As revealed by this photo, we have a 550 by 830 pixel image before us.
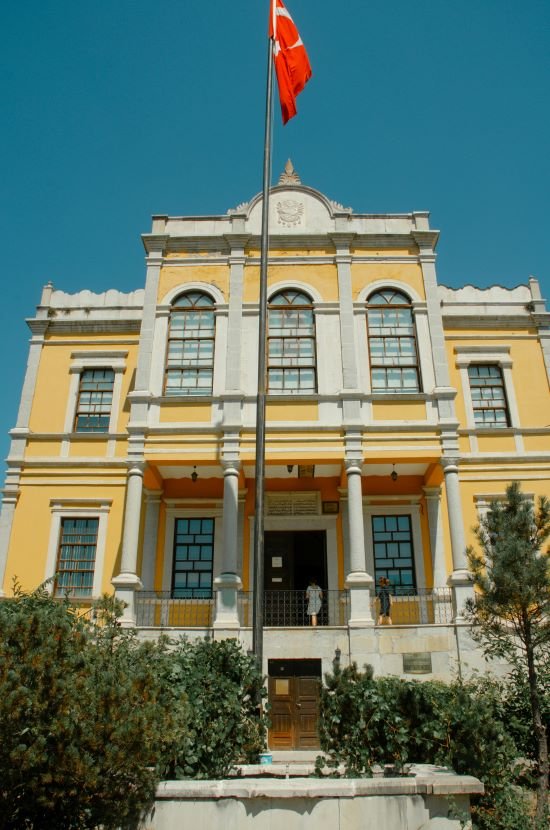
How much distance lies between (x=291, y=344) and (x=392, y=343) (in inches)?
107

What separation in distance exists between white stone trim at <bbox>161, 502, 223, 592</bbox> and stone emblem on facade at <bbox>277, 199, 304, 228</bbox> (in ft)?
27.7

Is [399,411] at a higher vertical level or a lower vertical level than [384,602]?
higher

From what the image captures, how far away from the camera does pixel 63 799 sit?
22.3 feet

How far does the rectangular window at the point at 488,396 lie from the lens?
64.5ft

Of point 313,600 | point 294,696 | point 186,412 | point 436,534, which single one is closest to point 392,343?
point 436,534

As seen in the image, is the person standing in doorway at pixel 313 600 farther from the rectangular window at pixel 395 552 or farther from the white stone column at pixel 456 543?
the white stone column at pixel 456 543

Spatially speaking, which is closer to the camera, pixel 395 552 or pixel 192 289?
pixel 395 552

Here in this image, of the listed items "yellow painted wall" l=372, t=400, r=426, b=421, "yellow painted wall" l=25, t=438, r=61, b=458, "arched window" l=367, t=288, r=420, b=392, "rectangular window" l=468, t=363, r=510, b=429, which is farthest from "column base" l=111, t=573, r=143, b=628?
"rectangular window" l=468, t=363, r=510, b=429

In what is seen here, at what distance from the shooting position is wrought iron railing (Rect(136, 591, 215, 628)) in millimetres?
16864

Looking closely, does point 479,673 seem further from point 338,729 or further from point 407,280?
point 407,280

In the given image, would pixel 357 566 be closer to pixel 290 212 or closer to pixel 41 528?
pixel 41 528

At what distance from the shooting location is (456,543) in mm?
16016

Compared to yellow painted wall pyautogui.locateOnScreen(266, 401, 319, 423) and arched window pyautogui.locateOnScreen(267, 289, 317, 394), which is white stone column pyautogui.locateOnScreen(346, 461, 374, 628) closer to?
yellow painted wall pyautogui.locateOnScreen(266, 401, 319, 423)

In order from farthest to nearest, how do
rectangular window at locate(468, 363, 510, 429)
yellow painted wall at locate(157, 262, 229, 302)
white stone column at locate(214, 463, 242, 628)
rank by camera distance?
rectangular window at locate(468, 363, 510, 429), yellow painted wall at locate(157, 262, 229, 302), white stone column at locate(214, 463, 242, 628)
